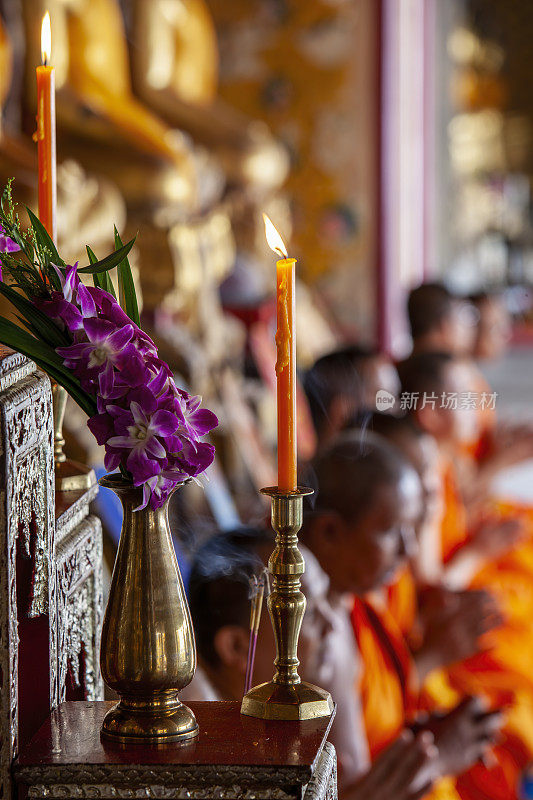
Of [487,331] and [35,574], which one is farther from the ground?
[487,331]

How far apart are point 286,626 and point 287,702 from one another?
0.11ft

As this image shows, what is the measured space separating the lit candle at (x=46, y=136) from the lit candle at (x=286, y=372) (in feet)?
0.48

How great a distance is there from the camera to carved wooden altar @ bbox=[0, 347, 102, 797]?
48 centimetres

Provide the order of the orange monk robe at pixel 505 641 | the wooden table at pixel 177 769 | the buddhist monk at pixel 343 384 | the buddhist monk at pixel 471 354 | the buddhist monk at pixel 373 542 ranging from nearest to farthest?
the wooden table at pixel 177 769, the buddhist monk at pixel 373 542, the orange monk robe at pixel 505 641, the buddhist monk at pixel 343 384, the buddhist monk at pixel 471 354

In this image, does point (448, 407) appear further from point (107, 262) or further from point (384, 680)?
point (107, 262)

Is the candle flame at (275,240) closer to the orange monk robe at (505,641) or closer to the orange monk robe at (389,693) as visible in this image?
the orange monk robe at (389,693)

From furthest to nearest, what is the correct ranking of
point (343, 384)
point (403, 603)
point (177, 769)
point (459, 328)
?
point (459, 328) < point (343, 384) < point (403, 603) < point (177, 769)

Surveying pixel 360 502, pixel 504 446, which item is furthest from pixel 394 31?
pixel 360 502

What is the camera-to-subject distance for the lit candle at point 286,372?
1.70ft

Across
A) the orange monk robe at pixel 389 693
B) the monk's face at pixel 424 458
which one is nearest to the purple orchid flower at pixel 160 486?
the orange monk robe at pixel 389 693

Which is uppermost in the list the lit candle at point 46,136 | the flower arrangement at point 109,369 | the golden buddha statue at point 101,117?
the golden buddha statue at point 101,117

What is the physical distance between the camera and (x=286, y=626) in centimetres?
54

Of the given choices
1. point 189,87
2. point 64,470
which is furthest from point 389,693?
point 189,87

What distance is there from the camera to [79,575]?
2.02ft
